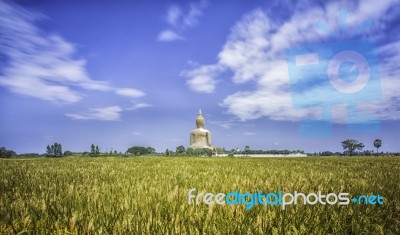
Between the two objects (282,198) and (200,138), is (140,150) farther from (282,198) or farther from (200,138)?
(282,198)

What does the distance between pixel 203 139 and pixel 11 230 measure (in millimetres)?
84708

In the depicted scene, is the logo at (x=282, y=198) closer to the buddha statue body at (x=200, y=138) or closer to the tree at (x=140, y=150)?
the tree at (x=140, y=150)

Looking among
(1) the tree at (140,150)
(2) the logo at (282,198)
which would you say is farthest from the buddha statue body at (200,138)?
(2) the logo at (282,198)

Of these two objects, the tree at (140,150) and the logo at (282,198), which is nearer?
the logo at (282,198)

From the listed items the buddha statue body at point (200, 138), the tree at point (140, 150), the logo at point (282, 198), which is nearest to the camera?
the logo at point (282, 198)

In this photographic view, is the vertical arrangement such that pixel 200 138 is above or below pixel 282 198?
above

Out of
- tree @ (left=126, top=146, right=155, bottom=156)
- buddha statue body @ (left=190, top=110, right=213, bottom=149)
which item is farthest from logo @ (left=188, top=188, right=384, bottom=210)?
buddha statue body @ (left=190, top=110, right=213, bottom=149)

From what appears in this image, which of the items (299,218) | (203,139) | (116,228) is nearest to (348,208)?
(299,218)

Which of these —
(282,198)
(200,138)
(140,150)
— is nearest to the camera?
(282,198)

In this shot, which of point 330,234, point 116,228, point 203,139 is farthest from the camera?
point 203,139

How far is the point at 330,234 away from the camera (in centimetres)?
220

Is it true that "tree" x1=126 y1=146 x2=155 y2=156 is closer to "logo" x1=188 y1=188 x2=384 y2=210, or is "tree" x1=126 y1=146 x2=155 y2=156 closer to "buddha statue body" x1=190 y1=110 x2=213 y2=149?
"buddha statue body" x1=190 y1=110 x2=213 y2=149

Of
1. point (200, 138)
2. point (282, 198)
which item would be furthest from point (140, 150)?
point (282, 198)

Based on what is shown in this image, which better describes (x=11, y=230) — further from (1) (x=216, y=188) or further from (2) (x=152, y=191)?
(1) (x=216, y=188)
